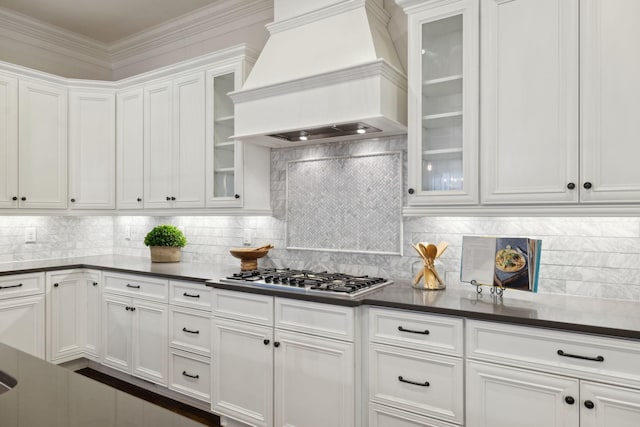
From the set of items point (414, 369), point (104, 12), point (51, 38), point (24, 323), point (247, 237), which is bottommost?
point (24, 323)

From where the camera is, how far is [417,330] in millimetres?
2129

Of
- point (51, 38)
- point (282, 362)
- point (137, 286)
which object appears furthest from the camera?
point (51, 38)

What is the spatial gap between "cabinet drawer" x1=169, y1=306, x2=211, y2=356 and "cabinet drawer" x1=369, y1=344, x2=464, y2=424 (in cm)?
123

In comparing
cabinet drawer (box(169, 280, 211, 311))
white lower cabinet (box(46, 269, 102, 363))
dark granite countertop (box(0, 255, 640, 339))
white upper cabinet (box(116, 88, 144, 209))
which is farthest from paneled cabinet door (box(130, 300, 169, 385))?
white upper cabinet (box(116, 88, 144, 209))

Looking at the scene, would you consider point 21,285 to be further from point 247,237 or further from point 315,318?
point 315,318

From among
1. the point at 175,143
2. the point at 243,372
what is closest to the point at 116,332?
the point at 243,372

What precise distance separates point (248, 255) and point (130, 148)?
1.67 meters

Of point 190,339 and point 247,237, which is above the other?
point 247,237

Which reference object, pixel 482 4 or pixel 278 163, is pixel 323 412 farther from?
pixel 482 4

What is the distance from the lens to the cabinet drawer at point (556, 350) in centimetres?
169

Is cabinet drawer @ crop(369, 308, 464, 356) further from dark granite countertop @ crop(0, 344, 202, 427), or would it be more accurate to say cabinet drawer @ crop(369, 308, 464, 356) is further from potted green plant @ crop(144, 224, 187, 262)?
potted green plant @ crop(144, 224, 187, 262)

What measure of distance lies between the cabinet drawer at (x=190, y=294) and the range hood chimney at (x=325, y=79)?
1.07m

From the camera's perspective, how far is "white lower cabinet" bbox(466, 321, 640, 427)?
1693 millimetres

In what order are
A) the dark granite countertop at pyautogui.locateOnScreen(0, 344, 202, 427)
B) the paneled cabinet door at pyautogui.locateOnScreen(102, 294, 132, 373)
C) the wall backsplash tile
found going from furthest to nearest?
the paneled cabinet door at pyautogui.locateOnScreen(102, 294, 132, 373)
the wall backsplash tile
the dark granite countertop at pyautogui.locateOnScreen(0, 344, 202, 427)
